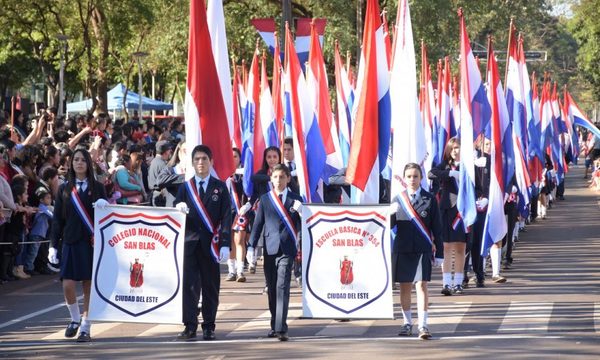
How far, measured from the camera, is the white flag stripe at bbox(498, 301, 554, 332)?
42.6ft

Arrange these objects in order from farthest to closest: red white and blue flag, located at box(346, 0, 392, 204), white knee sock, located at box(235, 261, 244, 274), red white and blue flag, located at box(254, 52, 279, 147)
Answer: red white and blue flag, located at box(254, 52, 279, 147)
white knee sock, located at box(235, 261, 244, 274)
red white and blue flag, located at box(346, 0, 392, 204)

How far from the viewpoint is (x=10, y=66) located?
65.0 meters

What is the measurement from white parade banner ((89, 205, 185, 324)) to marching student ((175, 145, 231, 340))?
0.14 metres

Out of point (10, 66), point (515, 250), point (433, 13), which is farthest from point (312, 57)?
point (10, 66)

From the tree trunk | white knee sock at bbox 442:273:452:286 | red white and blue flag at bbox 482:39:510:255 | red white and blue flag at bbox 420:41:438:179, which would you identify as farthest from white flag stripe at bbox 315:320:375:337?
the tree trunk

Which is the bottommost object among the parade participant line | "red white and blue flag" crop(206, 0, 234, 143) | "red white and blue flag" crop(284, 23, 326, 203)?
the parade participant line

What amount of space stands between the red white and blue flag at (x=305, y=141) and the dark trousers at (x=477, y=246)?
2.13 metres

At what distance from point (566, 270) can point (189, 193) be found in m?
8.27

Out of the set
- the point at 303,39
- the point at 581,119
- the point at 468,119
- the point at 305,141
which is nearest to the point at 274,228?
the point at 305,141

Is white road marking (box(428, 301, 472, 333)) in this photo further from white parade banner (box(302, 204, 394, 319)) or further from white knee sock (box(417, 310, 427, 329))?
white parade banner (box(302, 204, 394, 319))

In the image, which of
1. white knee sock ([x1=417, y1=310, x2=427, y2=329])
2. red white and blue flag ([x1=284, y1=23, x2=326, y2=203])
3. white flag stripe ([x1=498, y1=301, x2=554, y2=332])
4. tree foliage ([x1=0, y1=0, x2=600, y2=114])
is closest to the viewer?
white knee sock ([x1=417, y1=310, x2=427, y2=329])

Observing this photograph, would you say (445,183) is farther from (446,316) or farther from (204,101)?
(204,101)

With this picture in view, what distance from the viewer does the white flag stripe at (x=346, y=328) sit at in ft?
41.9

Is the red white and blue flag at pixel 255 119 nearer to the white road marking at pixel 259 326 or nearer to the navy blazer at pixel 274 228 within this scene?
the white road marking at pixel 259 326
